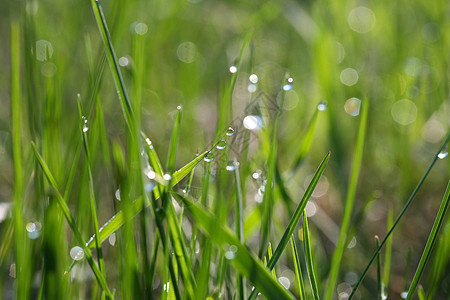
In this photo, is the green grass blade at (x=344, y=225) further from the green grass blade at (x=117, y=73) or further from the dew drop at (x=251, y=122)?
the green grass blade at (x=117, y=73)

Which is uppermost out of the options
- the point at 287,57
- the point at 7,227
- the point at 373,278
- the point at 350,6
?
the point at 350,6

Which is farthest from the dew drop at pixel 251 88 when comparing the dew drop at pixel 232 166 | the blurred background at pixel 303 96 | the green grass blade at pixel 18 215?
the green grass blade at pixel 18 215

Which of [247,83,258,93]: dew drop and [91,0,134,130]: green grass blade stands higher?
[91,0,134,130]: green grass blade

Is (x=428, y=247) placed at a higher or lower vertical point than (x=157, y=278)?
higher

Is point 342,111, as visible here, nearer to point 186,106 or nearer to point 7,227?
point 186,106

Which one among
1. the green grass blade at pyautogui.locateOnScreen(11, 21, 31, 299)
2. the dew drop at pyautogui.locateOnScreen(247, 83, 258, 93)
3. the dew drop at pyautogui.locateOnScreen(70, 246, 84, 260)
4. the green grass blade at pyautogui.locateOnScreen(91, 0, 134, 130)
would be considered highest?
the green grass blade at pyautogui.locateOnScreen(91, 0, 134, 130)

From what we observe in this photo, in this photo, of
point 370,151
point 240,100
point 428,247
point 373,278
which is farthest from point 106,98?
point 428,247

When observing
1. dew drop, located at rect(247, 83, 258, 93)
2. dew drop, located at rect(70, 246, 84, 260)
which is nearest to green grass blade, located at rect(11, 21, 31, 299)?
dew drop, located at rect(70, 246, 84, 260)

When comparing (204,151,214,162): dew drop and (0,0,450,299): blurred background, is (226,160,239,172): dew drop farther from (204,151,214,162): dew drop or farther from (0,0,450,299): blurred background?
(0,0,450,299): blurred background
